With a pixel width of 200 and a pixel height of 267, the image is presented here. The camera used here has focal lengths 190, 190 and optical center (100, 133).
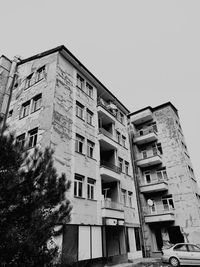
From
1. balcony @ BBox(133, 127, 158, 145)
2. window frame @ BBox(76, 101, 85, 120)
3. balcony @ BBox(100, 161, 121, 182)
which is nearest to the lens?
balcony @ BBox(100, 161, 121, 182)

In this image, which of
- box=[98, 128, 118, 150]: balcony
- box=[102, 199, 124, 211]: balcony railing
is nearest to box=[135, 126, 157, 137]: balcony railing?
box=[98, 128, 118, 150]: balcony

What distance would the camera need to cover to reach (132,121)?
2723cm

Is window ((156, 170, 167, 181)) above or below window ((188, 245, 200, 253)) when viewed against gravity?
above

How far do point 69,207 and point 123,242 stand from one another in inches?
504

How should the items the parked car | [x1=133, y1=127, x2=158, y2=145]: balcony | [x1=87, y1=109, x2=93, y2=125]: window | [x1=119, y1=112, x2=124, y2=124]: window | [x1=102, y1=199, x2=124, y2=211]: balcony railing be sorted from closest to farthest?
1. the parked car
2. [x1=102, y1=199, x2=124, y2=211]: balcony railing
3. [x1=87, y1=109, x2=93, y2=125]: window
4. [x1=119, y1=112, x2=124, y2=124]: window
5. [x1=133, y1=127, x2=158, y2=145]: balcony

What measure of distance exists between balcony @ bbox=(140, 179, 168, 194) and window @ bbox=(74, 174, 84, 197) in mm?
10798

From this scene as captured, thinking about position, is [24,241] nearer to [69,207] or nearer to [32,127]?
[69,207]

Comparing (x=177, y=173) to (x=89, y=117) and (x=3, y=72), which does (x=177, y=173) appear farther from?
(x=3, y=72)

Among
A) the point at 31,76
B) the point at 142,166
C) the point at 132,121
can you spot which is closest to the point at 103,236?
the point at 142,166

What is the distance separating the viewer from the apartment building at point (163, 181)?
19.7m

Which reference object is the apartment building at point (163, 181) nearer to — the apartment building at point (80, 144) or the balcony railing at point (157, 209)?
the balcony railing at point (157, 209)

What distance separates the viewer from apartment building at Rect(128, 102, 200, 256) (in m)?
19.7

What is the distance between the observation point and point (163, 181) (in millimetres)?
21250

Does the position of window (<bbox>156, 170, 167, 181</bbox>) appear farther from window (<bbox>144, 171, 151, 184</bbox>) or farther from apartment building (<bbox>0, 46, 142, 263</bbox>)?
apartment building (<bbox>0, 46, 142, 263</bbox>)
